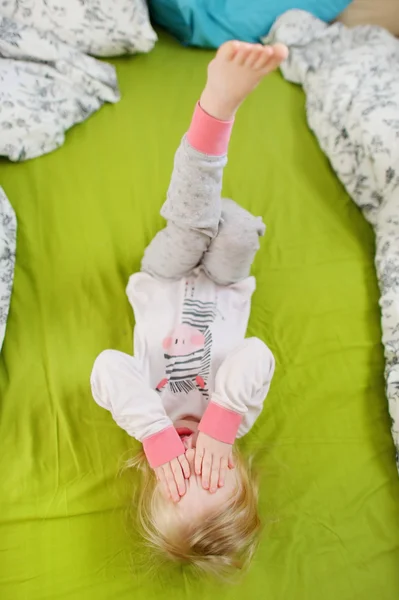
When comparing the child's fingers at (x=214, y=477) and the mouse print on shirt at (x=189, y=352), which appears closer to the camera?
the child's fingers at (x=214, y=477)

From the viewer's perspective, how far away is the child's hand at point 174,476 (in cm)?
81

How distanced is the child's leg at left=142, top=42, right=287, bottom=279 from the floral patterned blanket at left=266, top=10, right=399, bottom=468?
416 millimetres

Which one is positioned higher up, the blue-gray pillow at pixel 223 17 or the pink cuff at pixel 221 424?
the blue-gray pillow at pixel 223 17

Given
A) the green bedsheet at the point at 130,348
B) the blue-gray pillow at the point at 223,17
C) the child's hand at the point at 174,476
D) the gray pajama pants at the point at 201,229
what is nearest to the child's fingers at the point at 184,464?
the child's hand at the point at 174,476

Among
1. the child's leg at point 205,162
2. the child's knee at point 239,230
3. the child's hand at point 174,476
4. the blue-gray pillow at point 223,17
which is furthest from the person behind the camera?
the blue-gray pillow at point 223,17

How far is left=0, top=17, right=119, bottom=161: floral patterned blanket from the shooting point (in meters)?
1.17

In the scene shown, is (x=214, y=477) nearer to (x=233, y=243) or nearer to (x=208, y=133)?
(x=233, y=243)

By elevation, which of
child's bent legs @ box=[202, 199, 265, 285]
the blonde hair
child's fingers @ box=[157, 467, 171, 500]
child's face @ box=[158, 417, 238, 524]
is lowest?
the blonde hair

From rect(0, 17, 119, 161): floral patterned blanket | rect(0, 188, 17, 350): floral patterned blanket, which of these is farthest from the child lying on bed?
rect(0, 17, 119, 161): floral patterned blanket

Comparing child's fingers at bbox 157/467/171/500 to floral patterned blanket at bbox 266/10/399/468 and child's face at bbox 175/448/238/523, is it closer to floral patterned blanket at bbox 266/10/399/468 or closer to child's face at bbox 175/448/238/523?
child's face at bbox 175/448/238/523

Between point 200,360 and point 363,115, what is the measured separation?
68cm

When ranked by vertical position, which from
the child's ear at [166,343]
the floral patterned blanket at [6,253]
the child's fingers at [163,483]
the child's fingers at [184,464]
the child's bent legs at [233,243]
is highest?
the child's bent legs at [233,243]

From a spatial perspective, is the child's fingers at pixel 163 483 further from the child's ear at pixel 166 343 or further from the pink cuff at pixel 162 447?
the child's ear at pixel 166 343

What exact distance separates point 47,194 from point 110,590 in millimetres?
795
